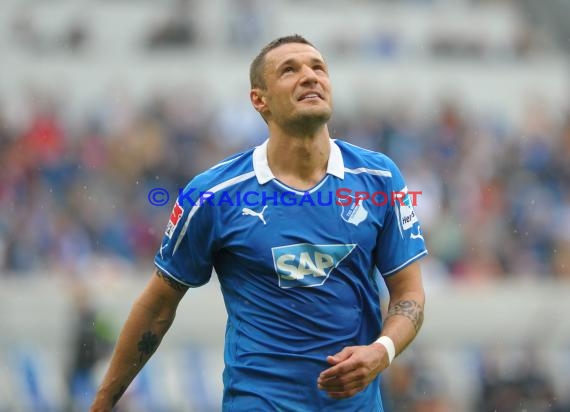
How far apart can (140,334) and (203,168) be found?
10.3 m

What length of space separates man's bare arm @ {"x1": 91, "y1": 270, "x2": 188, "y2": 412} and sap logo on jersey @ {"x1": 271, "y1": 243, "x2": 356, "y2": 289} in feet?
1.85

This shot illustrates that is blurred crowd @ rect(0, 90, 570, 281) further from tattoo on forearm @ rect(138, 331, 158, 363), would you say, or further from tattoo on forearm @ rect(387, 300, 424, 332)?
tattoo on forearm @ rect(387, 300, 424, 332)

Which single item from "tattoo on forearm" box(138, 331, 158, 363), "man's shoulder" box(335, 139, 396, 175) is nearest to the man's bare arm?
"tattoo on forearm" box(138, 331, 158, 363)

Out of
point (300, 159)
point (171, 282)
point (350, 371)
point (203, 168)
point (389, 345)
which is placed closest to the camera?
point (350, 371)

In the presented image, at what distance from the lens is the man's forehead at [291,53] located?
5926 mm

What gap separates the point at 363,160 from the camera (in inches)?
236

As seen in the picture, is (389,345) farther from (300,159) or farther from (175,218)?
(175,218)

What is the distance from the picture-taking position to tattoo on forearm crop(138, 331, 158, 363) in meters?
6.09

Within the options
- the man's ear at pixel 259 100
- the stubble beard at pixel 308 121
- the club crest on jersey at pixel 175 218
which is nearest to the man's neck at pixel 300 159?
the stubble beard at pixel 308 121

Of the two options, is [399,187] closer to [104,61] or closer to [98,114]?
[98,114]

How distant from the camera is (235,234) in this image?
5.82m

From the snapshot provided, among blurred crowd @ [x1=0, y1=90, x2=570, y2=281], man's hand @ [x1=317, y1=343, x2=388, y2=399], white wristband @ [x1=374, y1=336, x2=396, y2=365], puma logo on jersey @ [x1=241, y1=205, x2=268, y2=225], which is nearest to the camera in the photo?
man's hand @ [x1=317, y1=343, x2=388, y2=399]
